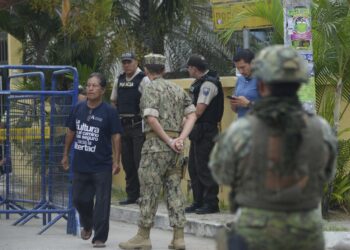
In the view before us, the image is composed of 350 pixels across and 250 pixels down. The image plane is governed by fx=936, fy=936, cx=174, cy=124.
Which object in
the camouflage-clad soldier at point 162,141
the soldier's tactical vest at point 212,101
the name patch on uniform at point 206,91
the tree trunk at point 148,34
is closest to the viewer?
the camouflage-clad soldier at point 162,141

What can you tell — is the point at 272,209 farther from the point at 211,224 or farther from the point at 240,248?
the point at 211,224

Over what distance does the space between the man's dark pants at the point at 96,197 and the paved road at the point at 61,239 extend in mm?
299

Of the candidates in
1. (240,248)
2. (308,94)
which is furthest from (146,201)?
(240,248)

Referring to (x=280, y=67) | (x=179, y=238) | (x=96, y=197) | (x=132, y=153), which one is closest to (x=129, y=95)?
(x=132, y=153)

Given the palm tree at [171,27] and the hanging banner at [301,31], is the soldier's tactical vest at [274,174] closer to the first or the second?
the hanging banner at [301,31]

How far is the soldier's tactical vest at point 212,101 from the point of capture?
414 inches

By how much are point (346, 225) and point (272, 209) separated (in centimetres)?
552

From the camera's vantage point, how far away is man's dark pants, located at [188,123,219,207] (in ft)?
34.8

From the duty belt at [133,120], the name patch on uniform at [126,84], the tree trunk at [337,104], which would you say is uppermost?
the name patch on uniform at [126,84]

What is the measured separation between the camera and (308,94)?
358 inches

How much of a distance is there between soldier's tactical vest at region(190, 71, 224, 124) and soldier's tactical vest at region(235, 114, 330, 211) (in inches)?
236

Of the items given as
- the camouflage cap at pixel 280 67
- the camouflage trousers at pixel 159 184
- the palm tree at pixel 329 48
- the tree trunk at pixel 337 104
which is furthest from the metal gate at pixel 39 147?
the camouflage cap at pixel 280 67

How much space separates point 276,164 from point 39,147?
20.2ft

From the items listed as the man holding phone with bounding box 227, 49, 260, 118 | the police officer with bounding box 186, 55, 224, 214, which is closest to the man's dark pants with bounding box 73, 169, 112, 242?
the man holding phone with bounding box 227, 49, 260, 118
